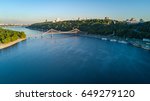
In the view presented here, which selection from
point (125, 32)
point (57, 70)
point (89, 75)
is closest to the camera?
point (89, 75)

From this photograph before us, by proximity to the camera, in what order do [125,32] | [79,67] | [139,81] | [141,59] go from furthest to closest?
[125,32], [141,59], [79,67], [139,81]

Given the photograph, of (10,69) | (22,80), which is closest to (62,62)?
(10,69)

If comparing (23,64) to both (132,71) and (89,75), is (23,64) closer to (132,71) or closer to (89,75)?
(89,75)

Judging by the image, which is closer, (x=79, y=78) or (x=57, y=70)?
(x=79, y=78)

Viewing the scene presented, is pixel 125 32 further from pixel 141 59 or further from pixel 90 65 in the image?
pixel 90 65

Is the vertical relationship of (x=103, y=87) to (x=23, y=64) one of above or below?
above

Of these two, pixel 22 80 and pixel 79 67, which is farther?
pixel 79 67

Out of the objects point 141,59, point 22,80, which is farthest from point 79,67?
point 141,59

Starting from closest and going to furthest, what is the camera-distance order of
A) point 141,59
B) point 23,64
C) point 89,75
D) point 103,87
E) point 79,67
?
point 103,87 → point 89,75 → point 79,67 → point 23,64 → point 141,59

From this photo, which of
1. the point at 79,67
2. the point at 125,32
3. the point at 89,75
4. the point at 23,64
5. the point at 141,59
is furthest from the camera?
the point at 125,32
